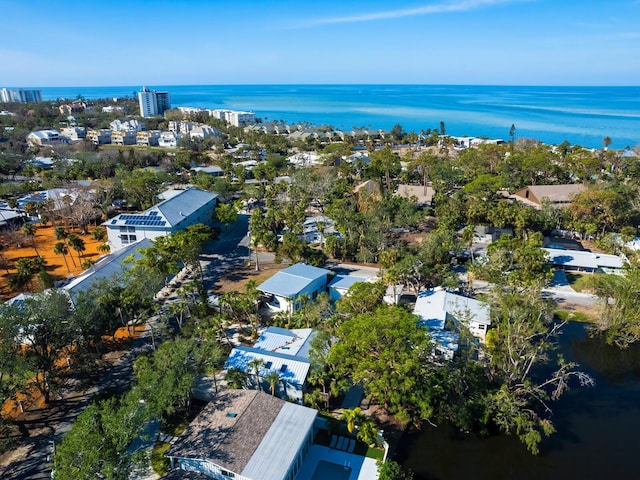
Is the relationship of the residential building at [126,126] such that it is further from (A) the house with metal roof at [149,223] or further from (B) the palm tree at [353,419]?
(B) the palm tree at [353,419]

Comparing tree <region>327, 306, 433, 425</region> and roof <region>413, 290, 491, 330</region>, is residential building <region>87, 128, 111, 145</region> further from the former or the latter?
tree <region>327, 306, 433, 425</region>

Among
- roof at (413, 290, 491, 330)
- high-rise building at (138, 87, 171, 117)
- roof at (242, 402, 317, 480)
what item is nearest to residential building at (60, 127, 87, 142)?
high-rise building at (138, 87, 171, 117)

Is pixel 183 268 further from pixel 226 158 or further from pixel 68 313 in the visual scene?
pixel 226 158

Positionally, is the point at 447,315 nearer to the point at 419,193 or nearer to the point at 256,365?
the point at 256,365

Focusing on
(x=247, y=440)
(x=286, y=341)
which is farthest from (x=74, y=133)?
(x=247, y=440)

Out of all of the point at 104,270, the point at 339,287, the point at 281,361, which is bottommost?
the point at 339,287

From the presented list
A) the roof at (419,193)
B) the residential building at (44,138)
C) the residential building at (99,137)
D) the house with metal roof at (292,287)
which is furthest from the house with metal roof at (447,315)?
the residential building at (44,138)

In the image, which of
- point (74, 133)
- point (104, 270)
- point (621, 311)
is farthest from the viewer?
point (74, 133)

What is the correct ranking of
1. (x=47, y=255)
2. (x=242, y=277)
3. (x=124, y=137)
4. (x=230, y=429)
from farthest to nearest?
1. (x=124, y=137)
2. (x=47, y=255)
3. (x=242, y=277)
4. (x=230, y=429)
